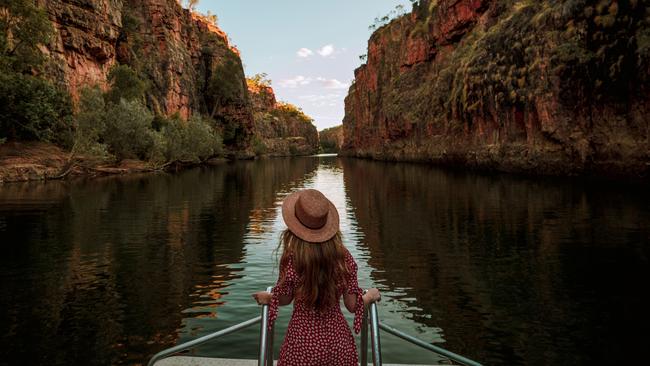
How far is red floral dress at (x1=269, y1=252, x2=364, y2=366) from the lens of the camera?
140 inches

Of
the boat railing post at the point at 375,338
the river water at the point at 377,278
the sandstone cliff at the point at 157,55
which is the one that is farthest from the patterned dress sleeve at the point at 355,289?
the sandstone cliff at the point at 157,55

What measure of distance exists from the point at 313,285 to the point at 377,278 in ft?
29.0

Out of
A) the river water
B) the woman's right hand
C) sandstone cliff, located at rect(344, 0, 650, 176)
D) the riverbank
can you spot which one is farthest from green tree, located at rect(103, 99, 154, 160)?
the woman's right hand

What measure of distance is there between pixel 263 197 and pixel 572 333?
25945mm

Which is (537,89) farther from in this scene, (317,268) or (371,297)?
(317,268)

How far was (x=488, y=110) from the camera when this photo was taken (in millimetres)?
53781

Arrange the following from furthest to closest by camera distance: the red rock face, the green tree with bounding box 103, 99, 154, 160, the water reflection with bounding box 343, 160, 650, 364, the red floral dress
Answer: the red rock face < the green tree with bounding box 103, 99, 154, 160 < the water reflection with bounding box 343, 160, 650, 364 < the red floral dress

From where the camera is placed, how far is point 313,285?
3.50m

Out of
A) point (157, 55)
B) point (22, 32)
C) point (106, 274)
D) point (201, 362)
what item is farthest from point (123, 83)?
point (201, 362)

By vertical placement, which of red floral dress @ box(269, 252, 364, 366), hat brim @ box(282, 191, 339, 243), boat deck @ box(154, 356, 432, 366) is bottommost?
boat deck @ box(154, 356, 432, 366)

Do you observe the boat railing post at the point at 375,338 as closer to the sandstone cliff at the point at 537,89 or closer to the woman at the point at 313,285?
the woman at the point at 313,285

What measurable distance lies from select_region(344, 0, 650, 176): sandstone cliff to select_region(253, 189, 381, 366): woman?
33.3 meters

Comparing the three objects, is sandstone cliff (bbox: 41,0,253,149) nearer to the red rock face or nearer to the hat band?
the red rock face

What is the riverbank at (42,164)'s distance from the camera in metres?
40.3
